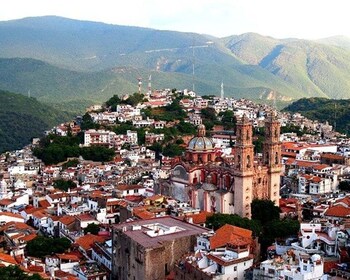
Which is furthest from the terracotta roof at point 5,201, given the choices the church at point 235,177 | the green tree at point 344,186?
the green tree at point 344,186

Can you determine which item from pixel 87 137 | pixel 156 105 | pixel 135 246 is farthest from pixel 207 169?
pixel 156 105

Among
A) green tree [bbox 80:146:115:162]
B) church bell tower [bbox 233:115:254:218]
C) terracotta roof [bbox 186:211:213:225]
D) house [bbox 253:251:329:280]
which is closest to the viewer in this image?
house [bbox 253:251:329:280]

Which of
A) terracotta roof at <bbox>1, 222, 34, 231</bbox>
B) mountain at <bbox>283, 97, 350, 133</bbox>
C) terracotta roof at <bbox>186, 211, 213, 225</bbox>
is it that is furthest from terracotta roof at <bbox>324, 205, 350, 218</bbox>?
mountain at <bbox>283, 97, 350, 133</bbox>

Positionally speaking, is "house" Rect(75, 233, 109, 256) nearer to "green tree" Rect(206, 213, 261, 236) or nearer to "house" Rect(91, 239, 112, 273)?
"house" Rect(91, 239, 112, 273)

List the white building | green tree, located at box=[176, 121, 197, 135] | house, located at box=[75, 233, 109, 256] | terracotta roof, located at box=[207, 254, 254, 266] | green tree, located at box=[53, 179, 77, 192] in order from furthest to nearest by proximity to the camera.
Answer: green tree, located at box=[176, 121, 197, 135] → the white building → green tree, located at box=[53, 179, 77, 192] → house, located at box=[75, 233, 109, 256] → terracotta roof, located at box=[207, 254, 254, 266]

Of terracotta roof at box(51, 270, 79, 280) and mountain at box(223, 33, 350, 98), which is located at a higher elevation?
mountain at box(223, 33, 350, 98)

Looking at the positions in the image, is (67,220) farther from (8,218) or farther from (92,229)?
(8,218)
